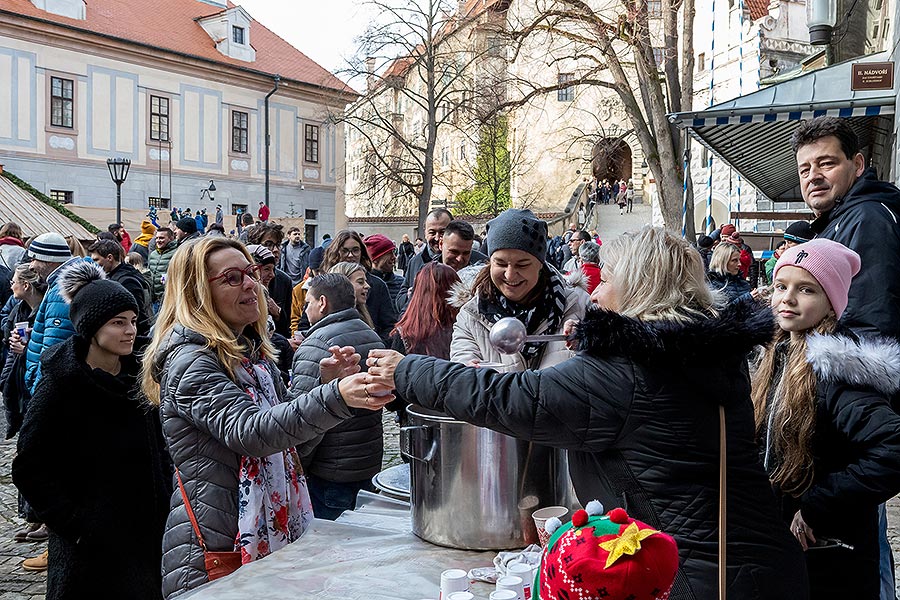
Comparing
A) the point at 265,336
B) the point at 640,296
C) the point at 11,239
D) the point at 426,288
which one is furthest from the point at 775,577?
the point at 11,239

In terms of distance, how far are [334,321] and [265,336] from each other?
1026 mm

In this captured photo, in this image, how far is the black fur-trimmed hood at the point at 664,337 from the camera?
1.98 m

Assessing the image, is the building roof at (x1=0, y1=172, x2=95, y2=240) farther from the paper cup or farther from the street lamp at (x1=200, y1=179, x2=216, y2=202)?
the paper cup

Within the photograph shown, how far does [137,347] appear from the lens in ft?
14.4

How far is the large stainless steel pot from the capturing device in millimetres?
2381

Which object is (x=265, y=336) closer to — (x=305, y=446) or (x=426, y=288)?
(x=305, y=446)

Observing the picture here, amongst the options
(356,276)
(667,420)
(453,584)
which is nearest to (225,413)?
(453,584)

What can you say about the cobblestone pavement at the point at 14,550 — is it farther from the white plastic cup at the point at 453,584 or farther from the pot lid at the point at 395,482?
the white plastic cup at the point at 453,584

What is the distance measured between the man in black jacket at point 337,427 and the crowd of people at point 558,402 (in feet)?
0.04

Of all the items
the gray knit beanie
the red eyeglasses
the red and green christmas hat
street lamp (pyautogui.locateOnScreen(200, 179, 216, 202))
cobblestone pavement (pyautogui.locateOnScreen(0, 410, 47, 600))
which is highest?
street lamp (pyautogui.locateOnScreen(200, 179, 216, 202))

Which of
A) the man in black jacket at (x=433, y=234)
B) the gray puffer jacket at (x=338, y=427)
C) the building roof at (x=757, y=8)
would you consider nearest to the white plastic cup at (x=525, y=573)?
the gray puffer jacket at (x=338, y=427)

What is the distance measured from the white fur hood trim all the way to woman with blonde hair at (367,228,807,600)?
564mm

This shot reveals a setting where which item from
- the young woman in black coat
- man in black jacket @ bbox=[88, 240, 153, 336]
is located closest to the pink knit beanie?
the young woman in black coat

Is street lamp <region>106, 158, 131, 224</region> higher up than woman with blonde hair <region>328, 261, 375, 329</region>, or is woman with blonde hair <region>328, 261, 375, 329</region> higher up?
street lamp <region>106, 158, 131, 224</region>
